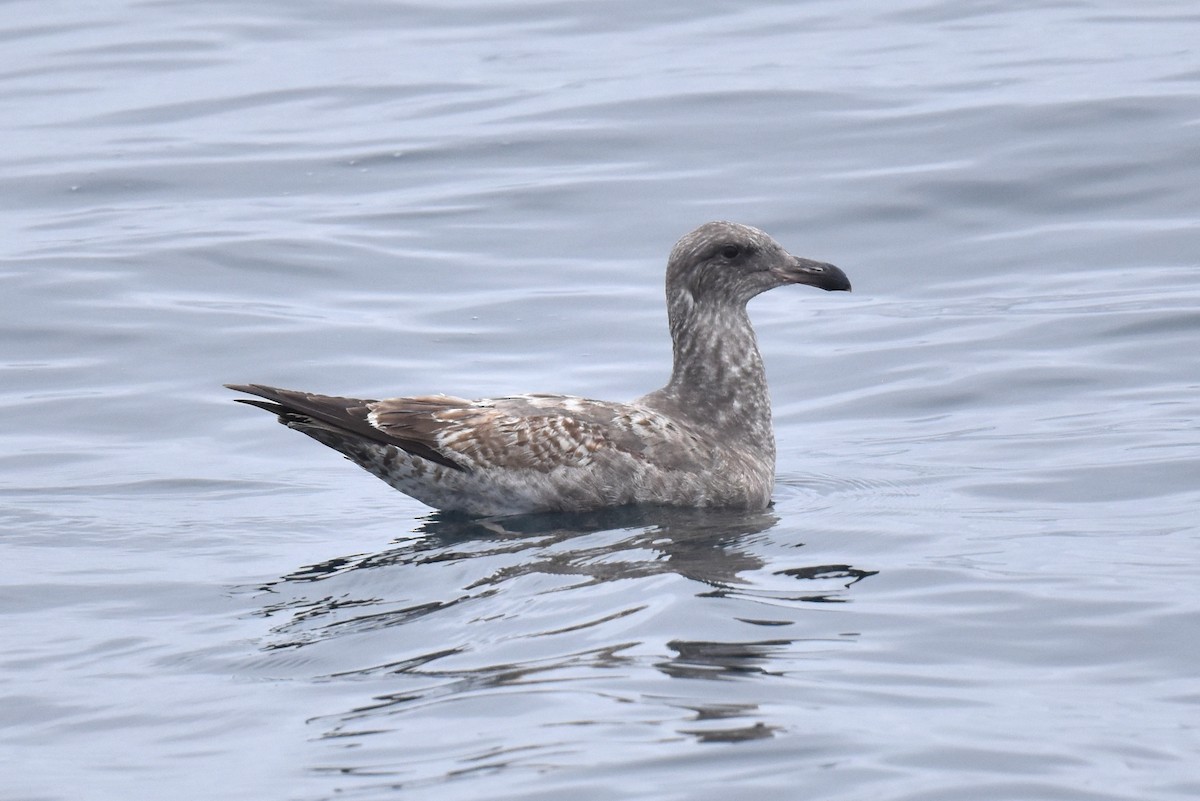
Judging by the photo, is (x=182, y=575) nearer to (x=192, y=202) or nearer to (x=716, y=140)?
(x=192, y=202)

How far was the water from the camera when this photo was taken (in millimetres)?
5809

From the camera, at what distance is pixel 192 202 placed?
16.6m

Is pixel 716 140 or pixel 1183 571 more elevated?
A: pixel 716 140

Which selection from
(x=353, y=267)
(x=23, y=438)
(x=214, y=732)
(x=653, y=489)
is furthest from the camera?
(x=353, y=267)

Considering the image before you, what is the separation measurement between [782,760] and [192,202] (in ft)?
40.6

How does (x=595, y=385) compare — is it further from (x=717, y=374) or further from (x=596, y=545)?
(x=596, y=545)

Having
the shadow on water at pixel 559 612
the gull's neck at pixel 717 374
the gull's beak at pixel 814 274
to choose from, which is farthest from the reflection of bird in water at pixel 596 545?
the gull's beak at pixel 814 274

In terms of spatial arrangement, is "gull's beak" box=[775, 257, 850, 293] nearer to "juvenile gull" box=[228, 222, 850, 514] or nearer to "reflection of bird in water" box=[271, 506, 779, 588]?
"juvenile gull" box=[228, 222, 850, 514]

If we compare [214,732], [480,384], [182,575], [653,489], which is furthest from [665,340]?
[214,732]

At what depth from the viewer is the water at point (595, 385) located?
5809mm

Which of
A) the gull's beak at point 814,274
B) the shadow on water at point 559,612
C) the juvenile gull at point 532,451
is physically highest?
the gull's beak at point 814,274

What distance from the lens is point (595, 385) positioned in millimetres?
11766

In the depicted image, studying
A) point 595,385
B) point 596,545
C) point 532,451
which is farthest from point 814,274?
point 596,545

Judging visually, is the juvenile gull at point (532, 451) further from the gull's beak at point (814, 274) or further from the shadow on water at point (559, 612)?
the gull's beak at point (814, 274)
